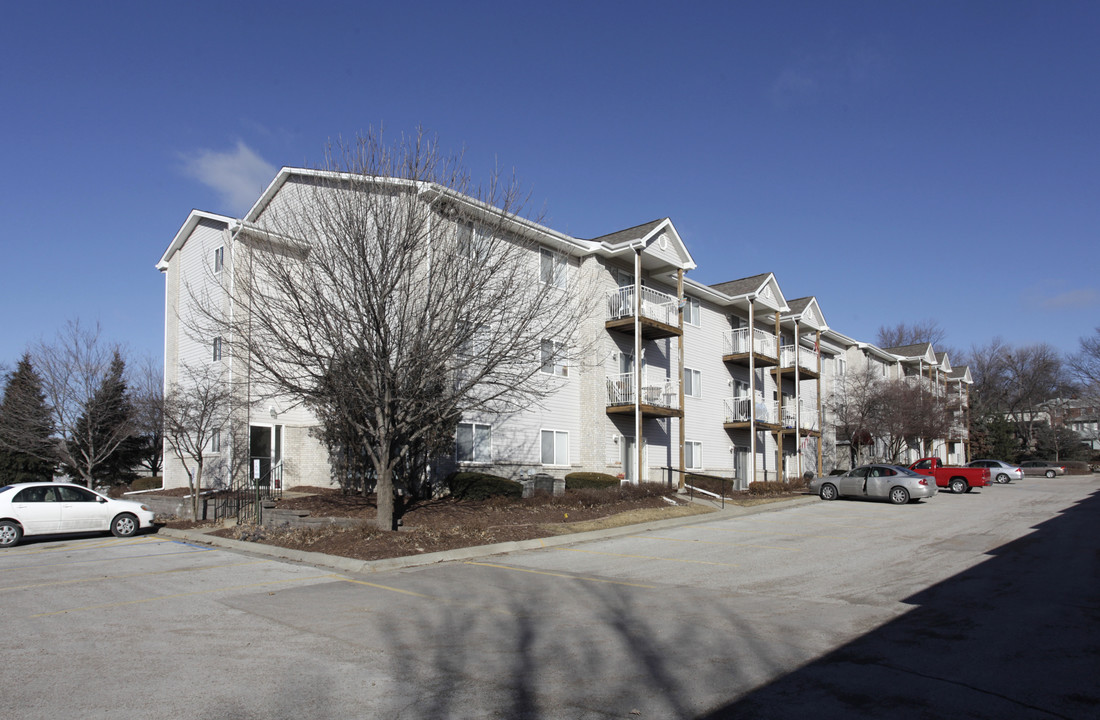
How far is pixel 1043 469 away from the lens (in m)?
59.0

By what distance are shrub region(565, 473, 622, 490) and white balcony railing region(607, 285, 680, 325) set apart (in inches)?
248

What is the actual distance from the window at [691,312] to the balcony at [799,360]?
23.0 ft

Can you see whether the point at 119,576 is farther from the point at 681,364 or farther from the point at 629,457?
the point at 681,364

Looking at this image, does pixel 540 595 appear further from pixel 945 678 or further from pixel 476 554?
pixel 945 678

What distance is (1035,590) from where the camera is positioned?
11062 millimetres

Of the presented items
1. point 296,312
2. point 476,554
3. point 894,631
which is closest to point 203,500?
point 296,312

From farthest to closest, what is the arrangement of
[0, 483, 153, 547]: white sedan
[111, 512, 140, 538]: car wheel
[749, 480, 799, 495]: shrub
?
[749, 480, 799, 495]: shrub → [111, 512, 140, 538]: car wheel → [0, 483, 153, 547]: white sedan

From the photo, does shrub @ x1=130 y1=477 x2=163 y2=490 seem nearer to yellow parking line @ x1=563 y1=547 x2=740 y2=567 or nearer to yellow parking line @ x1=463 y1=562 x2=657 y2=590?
yellow parking line @ x1=563 y1=547 x2=740 y2=567

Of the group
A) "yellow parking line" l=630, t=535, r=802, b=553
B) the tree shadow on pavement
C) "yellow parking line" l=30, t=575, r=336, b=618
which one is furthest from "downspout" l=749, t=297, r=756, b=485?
"yellow parking line" l=30, t=575, r=336, b=618

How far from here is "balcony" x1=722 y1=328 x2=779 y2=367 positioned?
119 ft

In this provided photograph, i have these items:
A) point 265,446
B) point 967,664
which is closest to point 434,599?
point 967,664

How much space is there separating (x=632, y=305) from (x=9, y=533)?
789 inches

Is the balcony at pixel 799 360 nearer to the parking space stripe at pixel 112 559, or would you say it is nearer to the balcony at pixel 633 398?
the balcony at pixel 633 398

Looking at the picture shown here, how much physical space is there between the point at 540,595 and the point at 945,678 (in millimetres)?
5690
